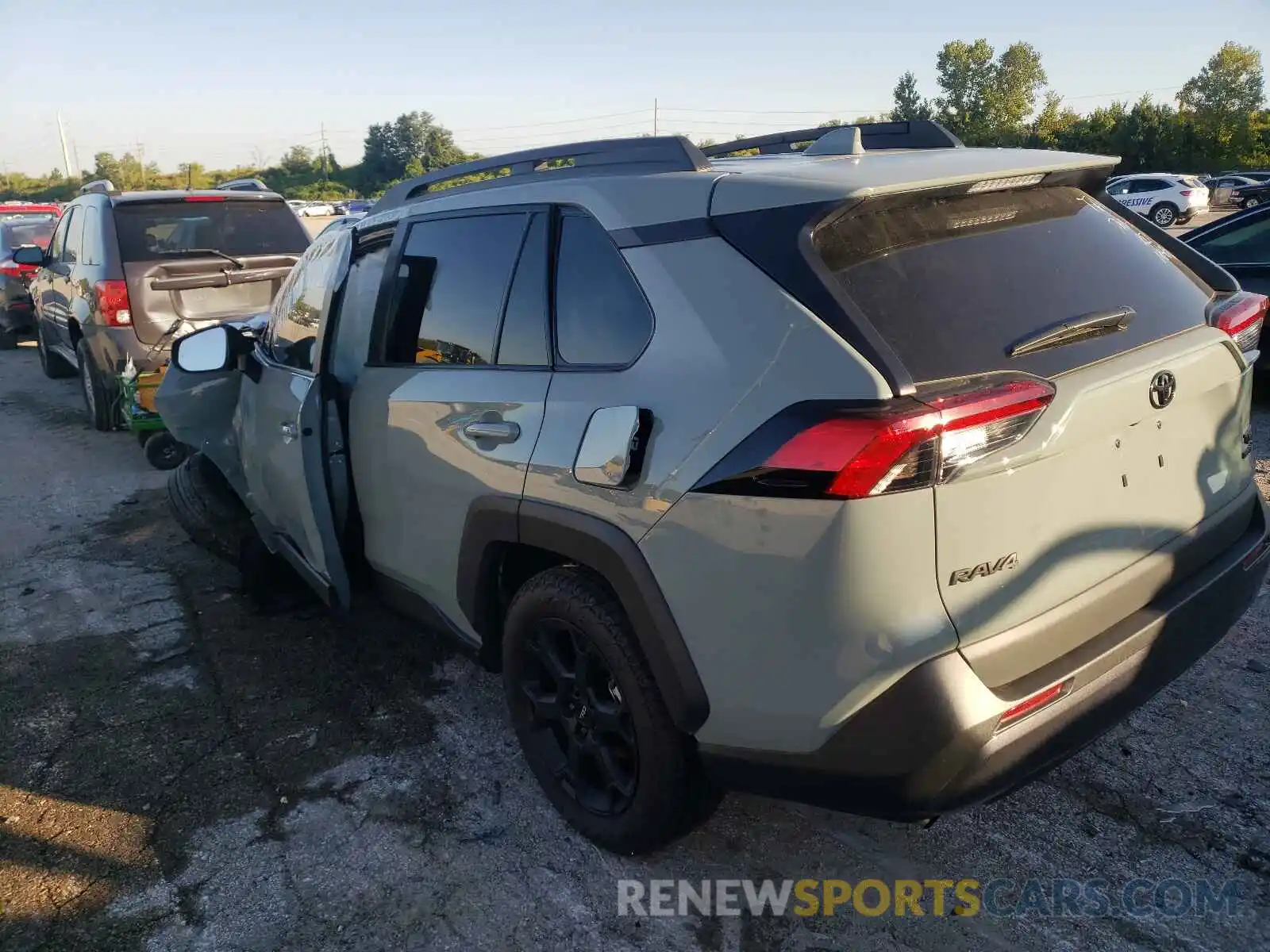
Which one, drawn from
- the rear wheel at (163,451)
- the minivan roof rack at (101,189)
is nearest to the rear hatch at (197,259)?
the minivan roof rack at (101,189)

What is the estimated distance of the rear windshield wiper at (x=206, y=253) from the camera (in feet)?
22.8

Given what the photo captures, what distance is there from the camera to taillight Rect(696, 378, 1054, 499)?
1770 mm

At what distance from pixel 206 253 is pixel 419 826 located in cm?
566

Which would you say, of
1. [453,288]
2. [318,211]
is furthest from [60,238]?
[318,211]

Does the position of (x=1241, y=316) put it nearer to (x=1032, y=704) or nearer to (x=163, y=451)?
(x=1032, y=704)

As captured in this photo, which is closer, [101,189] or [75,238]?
[101,189]

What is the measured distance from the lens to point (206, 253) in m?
7.00

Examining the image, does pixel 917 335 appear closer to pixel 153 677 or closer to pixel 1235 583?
pixel 1235 583

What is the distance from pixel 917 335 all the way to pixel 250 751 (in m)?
2.56

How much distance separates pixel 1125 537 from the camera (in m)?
2.18

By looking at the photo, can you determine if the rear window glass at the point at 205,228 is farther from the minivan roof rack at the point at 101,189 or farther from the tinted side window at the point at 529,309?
the tinted side window at the point at 529,309

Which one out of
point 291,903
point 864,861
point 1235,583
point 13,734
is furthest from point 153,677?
point 1235,583

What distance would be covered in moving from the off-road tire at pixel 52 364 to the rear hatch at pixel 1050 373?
968 cm

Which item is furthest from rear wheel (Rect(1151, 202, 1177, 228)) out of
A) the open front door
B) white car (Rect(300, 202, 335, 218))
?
white car (Rect(300, 202, 335, 218))
